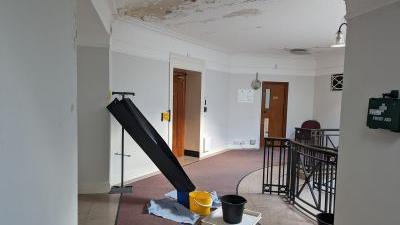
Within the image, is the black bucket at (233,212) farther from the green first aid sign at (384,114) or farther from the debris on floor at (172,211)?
the green first aid sign at (384,114)

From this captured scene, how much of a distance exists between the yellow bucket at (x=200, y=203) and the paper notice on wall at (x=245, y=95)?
14.6 ft

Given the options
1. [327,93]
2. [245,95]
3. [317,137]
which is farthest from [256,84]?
[317,137]

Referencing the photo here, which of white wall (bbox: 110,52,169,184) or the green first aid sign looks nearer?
the green first aid sign

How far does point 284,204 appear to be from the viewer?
12.3 feet

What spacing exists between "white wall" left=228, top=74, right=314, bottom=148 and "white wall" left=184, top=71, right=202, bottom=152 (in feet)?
4.75

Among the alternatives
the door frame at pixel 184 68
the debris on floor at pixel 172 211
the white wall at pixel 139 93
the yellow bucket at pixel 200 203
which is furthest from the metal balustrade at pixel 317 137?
the debris on floor at pixel 172 211

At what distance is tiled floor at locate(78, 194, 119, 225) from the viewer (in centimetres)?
309

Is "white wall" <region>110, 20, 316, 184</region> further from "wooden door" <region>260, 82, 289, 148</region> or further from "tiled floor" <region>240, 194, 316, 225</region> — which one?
"tiled floor" <region>240, 194, 316, 225</region>

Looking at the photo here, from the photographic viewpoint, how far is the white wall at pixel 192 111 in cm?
620

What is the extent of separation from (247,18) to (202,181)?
2.69m

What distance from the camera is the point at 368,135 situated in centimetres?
197

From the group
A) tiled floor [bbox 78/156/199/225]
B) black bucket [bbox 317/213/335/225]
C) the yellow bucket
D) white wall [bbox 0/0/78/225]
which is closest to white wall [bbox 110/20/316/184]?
tiled floor [bbox 78/156/199/225]

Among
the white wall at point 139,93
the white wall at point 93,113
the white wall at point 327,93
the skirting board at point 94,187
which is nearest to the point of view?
the white wall at point 93,113

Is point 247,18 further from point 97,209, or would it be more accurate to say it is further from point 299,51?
point 97,209
